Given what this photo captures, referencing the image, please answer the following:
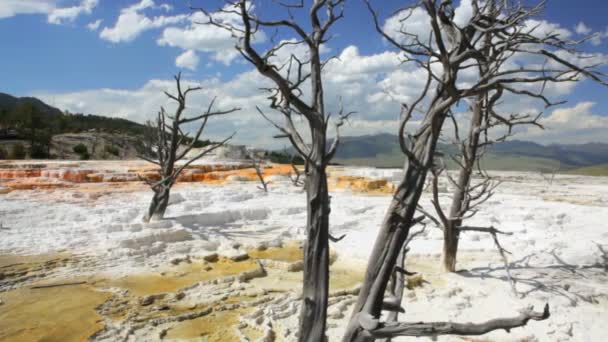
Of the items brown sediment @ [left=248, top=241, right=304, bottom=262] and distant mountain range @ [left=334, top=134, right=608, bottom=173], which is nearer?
distant mountain range @ [left=334, top=134, right=608, bottom=173]

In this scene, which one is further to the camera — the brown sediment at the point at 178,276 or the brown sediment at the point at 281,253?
the brown sediment at the point at 281,253

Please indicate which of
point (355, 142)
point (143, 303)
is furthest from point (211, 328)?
point (355, 142)

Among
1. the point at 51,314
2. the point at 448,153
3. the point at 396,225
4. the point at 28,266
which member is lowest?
the point at 51,314

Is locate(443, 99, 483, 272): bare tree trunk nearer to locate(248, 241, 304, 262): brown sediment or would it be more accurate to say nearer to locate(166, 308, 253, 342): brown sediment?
locate(166, 308, 253, 342): brown sediment

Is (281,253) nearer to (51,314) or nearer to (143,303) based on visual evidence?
(143,303)

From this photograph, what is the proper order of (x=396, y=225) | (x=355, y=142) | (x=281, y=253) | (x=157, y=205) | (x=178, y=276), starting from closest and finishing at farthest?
1. (x=396, y=225)
2. (x=355, y=142)
3. (x=178, y=276)
4. (x=281, y=253)
5. (x=157, y=205)

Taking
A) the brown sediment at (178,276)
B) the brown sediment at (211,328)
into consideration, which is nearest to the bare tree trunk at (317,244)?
the brown sediment at (211,328)

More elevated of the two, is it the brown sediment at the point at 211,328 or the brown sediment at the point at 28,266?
the brown sediment at the point at 28,266

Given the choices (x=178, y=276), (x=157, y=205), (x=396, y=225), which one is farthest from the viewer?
(x=157, y=205)

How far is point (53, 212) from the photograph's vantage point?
10.5 meters

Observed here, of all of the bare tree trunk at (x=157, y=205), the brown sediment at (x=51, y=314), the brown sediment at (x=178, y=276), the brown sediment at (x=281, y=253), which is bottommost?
the brown sediment at (x=51, y=314)

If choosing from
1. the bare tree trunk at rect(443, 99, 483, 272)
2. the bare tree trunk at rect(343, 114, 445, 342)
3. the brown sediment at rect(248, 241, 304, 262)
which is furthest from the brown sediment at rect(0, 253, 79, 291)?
the bare tree trunk at rect(443, 99, 483, 272)

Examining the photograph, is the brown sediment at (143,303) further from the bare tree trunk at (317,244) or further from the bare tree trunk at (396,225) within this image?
the bare tree trunk at (396,225)

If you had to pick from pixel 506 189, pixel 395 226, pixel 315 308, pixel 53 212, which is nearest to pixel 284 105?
pixel 395 226
